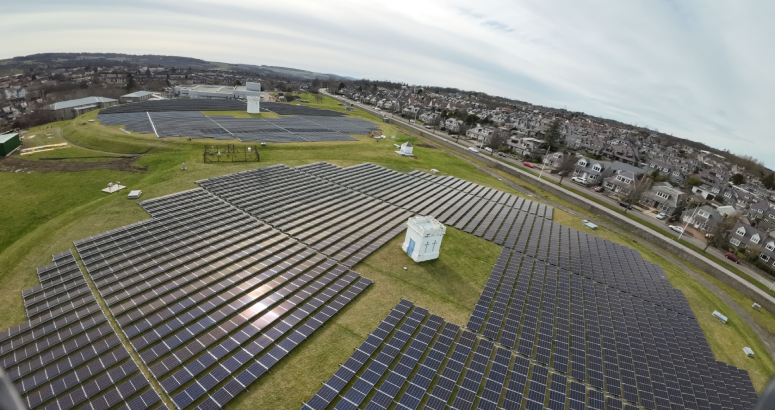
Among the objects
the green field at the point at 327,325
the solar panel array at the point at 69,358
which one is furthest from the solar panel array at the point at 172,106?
the solar panel array at the point at 69,358

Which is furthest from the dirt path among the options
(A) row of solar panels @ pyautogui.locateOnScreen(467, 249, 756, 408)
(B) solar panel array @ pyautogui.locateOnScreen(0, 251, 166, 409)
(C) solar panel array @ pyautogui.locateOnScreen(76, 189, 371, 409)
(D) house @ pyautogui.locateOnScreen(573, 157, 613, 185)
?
(B) solar panel array @ pyautogui.locateOnScreen(0, 251, 166, 409)

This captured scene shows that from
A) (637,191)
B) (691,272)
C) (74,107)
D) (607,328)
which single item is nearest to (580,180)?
(637,191)

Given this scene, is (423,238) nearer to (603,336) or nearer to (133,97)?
(603,336)

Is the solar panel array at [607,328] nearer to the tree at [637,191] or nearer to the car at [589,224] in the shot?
the car at [589,224]

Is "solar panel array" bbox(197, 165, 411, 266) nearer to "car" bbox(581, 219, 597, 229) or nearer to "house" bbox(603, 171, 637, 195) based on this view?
"car" bbox(581, 219, 597, 229)

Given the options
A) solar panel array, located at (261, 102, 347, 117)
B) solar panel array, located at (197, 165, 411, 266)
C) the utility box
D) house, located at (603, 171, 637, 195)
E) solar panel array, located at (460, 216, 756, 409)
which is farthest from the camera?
solar panel array, located at (261, 102, 347, 117)

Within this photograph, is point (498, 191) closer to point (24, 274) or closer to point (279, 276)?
point (279, 276)
